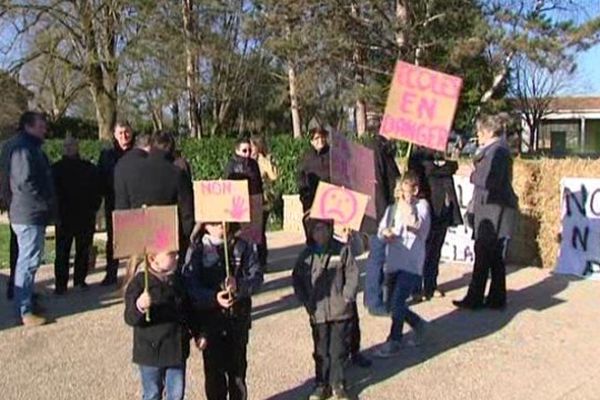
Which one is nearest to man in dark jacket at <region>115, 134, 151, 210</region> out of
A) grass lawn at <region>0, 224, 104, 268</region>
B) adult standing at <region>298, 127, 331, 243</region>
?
adult standing at <region>298, 127, 331, 243</region>

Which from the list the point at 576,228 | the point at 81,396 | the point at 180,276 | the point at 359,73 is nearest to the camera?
the point at 180,276

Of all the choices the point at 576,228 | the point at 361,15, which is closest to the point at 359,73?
the point at 361,15

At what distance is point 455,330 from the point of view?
7.25 meters

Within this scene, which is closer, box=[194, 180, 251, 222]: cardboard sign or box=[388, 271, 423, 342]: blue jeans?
box=[194, 180, 251, 222]: cardboard sign

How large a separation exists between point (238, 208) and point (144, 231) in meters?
0.65

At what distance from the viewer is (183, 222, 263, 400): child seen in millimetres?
4648

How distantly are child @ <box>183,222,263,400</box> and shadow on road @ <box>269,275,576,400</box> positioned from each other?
81cm

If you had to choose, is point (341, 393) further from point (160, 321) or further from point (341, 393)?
point (160, 321)

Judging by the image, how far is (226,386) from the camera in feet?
15.9

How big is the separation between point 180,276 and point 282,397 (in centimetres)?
139

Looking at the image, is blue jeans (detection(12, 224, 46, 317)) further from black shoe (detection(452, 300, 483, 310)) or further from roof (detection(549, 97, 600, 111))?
roof (detection(549, 97, 600, 111))

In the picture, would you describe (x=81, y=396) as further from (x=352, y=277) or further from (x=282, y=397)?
(x=352, y=277)

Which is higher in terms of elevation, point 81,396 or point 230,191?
point 230,191

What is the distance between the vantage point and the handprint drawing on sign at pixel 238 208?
4781 mm
